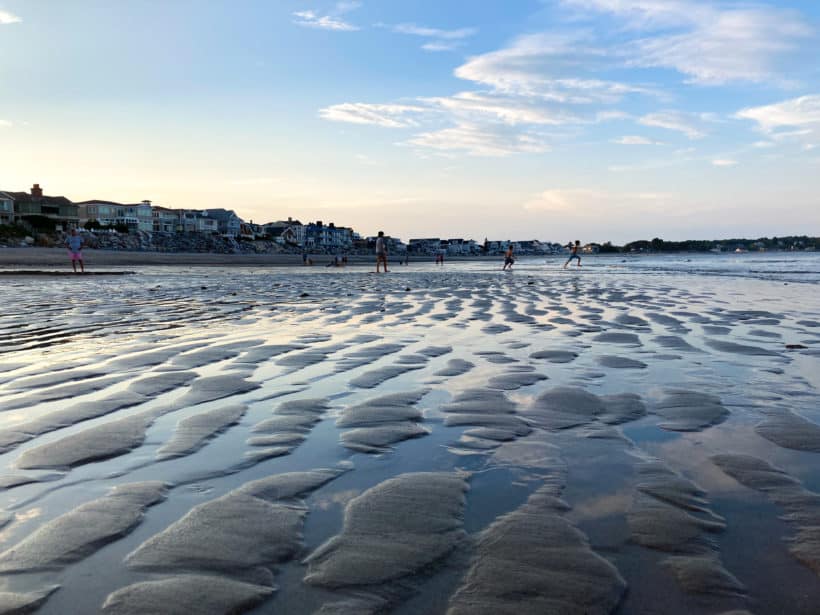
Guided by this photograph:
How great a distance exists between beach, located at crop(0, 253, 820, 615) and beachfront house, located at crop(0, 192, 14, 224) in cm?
10344

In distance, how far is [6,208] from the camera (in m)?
89.4

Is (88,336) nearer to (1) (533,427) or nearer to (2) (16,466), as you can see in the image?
(2) (16,466)

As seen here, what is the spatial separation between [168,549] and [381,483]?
0.96 meters

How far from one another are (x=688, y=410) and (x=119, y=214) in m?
131

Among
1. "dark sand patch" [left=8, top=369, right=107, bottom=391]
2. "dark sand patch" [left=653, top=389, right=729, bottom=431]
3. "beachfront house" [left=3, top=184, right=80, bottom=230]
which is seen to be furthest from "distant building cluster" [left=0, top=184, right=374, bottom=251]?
"dark sand patch" [left=653, top=389, right=729, bottom=431]

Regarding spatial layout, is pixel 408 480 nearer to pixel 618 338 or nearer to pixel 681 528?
pixel 681 528

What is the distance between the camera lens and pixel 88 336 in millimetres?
7035

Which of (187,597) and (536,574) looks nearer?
(187,597)

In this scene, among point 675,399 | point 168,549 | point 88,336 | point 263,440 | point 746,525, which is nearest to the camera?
point 168,549

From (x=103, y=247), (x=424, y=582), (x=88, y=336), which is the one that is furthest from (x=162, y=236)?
(x=424, y=582)

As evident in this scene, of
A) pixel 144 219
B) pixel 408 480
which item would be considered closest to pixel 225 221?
pixel 144 219

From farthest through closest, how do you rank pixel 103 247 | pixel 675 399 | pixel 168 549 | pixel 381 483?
pixel 103 247 → pixel 675 399 → pixel 381 483 → pixel 168 549

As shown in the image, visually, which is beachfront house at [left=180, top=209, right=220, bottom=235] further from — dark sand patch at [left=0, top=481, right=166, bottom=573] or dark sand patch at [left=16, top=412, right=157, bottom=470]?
dark sand patch at [left=0, top=481, right=166, bottom=573]

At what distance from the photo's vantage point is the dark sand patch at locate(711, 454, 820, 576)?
1984 millimetres
